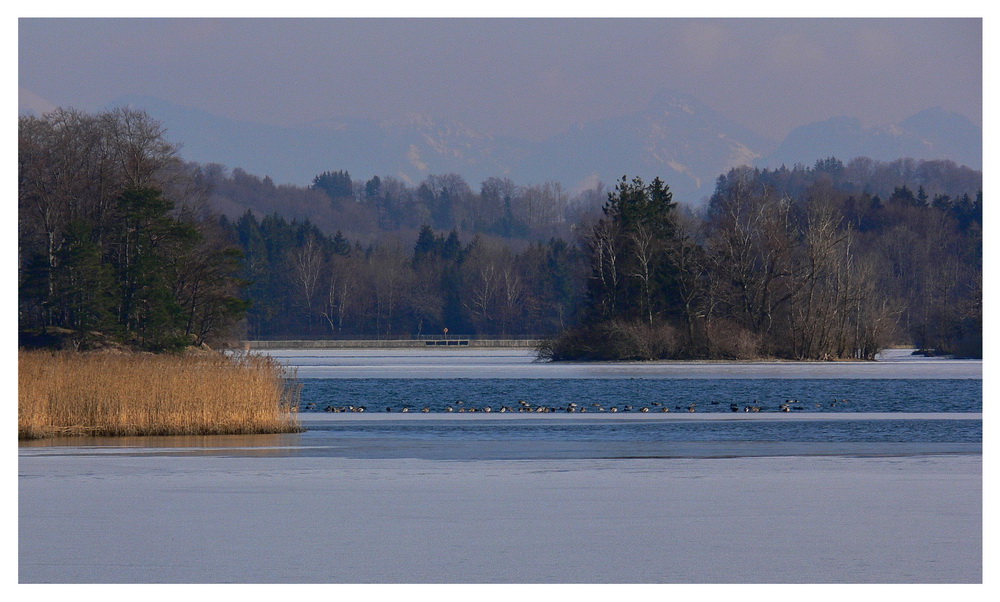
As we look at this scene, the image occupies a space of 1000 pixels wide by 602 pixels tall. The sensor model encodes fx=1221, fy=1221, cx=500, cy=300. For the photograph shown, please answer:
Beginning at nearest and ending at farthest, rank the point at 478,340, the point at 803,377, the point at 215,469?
1. the point at 215,469
2. the point at 803,377
3. the point at 478,340

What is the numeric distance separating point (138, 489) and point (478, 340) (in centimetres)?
8338

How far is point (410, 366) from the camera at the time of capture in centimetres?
5284

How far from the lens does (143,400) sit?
19.0 meters

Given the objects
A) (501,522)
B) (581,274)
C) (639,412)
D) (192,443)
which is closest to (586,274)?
(581,274)

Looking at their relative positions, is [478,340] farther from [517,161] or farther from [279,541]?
[517,161]

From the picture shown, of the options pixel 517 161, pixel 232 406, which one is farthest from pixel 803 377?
pixel 517 161

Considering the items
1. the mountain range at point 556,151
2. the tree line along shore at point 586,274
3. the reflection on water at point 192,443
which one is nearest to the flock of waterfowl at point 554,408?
the reflection on water at point 192,443

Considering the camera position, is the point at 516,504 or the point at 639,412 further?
the point at 639,412

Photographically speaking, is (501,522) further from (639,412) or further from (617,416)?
(639,412)

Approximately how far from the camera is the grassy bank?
18609 mm

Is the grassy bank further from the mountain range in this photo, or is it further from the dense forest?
the mountain range

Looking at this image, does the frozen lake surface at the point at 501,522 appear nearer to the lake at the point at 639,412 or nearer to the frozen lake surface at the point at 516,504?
the frozen lake surface at the point at 516,504

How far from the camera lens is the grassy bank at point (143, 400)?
1861cm

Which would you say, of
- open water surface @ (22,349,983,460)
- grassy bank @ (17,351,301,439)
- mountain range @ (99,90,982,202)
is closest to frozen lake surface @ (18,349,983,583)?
open water surface @ (22,349,983,460)
